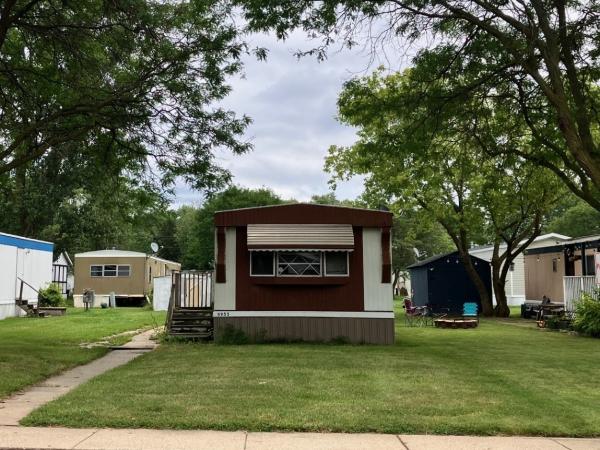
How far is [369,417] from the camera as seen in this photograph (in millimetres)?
6738

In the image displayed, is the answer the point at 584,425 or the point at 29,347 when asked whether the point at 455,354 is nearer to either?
the point at 584,425

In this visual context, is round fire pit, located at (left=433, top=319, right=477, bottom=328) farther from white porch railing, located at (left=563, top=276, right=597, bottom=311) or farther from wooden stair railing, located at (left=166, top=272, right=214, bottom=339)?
wooden stair railing, located at (left=166, top=272, right=214, bottom=339)

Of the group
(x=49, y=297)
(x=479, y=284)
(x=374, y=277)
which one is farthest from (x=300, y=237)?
(x=49, y=297)

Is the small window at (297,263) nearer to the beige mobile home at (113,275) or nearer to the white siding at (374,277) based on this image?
the white siding at (374,277)

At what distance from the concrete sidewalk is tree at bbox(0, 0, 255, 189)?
308 inches

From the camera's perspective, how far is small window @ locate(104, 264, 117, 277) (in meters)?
36.2

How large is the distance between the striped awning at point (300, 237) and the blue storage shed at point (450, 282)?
1561 centimetres

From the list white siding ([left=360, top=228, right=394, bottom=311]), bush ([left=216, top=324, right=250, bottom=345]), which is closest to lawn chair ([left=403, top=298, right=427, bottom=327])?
white siding ([left=360, top=228, right=394, bottom=311])

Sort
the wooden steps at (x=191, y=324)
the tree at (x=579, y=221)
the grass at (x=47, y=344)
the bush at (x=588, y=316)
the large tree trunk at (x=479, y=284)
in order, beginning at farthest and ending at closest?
the tree at (x=579, y=221), the large tree trunk at (x=479, y=284), the bush at (x=588, y=316), the wooden steps at (x=191, y=324), the grass at (x=47, y=344)

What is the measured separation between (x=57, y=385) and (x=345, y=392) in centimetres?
444

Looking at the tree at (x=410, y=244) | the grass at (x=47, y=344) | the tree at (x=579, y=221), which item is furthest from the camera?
the tree at (x=579, y=221)

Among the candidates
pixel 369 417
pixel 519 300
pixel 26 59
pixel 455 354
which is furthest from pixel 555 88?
pixel 519 300

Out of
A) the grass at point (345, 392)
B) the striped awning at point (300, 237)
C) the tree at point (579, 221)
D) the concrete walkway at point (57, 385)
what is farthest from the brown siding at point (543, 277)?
the tree at point (579, 221)

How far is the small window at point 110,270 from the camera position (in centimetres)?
3616
